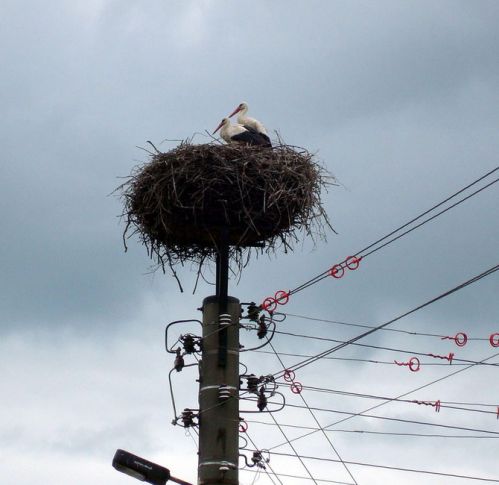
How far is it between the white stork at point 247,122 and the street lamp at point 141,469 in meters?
5.06

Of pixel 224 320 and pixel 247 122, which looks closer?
pixel 224 320

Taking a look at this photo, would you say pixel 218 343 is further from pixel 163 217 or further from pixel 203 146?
pixel 203 146

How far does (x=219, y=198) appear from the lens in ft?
34.5

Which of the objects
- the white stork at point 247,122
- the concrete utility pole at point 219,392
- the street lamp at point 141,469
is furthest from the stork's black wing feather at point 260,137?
the street lamp at point 141,469

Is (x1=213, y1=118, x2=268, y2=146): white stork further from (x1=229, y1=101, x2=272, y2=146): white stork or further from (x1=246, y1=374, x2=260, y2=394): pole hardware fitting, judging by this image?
(x1=246, y1=374, x2=260, y2=394): pole hardware fitting

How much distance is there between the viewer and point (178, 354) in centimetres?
950

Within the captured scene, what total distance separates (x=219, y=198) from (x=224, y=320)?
163 centimetres

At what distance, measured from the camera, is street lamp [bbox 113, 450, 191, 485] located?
26.9ft

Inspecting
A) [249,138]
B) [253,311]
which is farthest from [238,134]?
[253,311]

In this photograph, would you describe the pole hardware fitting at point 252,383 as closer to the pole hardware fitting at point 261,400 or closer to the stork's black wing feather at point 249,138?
the pole hardware fitting at point 261,400

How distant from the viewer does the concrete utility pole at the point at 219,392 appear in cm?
860

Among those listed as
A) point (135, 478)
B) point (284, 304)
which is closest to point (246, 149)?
point (284, 304)

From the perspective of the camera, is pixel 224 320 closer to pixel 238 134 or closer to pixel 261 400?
pixel 261 400

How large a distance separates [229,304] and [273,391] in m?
0.78
